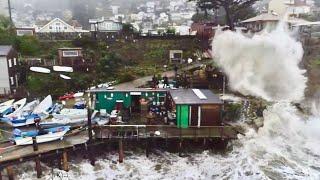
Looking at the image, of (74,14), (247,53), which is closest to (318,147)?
(247,53)

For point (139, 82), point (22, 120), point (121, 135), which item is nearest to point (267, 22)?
point (139, 82)

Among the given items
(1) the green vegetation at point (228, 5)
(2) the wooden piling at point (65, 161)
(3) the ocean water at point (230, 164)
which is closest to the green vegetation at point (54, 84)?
(2) the wooden piling at point (65, 161)

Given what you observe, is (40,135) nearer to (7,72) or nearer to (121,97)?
(121,97)

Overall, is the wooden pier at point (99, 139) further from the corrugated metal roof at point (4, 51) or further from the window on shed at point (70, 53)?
the window on shed at point (70, 53)

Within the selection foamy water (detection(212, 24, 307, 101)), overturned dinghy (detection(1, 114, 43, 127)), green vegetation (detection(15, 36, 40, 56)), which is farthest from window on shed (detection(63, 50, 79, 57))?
foamy water (detection(212, 24, 307, 101))

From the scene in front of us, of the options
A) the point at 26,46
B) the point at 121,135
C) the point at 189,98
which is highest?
the point at 26,46

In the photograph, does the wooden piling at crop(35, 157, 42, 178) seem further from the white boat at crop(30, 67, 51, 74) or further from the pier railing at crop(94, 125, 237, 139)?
the white boat at crop(30, 67, 51, 74)
